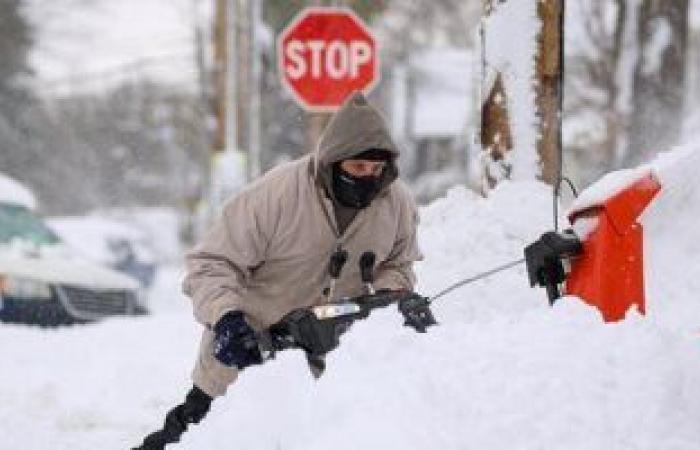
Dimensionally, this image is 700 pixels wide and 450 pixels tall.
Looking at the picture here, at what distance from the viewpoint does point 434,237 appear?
7945 millimetres

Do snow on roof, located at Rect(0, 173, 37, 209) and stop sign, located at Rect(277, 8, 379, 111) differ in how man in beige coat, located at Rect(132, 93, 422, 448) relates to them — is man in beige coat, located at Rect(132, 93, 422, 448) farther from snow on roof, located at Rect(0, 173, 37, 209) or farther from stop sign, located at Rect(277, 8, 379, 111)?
snow on roof, located at Rect(0, 173, 37, 209)

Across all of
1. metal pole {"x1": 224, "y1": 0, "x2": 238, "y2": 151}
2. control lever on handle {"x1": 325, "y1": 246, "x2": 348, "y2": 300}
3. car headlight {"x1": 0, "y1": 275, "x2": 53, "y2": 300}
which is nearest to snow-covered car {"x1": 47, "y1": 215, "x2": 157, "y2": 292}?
metal pole {"x1": 224, "y1": 0, "x2": 238, "y2": 151}

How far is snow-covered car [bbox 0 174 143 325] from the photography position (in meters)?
11.6

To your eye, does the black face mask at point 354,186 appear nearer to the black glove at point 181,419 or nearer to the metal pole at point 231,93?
the black glove at point 181,419

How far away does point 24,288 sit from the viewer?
11.6 m

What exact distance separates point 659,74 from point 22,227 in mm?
6553

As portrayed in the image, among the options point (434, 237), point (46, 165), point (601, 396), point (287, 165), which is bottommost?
point (46, 165)

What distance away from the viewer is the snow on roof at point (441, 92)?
51.1 m

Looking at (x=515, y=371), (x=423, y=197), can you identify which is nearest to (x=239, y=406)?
(x=515, y=371)

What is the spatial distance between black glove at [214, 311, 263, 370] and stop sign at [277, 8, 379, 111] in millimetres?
5521

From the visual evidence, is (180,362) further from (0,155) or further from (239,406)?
(0,155)

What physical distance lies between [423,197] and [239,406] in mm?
34344

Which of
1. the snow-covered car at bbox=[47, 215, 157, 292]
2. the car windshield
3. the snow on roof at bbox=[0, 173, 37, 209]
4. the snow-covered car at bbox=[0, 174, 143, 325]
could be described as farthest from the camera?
the snow-covered car at bbox=[47, 215, 157, 292]

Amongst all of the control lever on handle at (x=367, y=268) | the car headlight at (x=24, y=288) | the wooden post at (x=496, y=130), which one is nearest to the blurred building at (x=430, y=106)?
the car headlight at (x=24, y=288)
